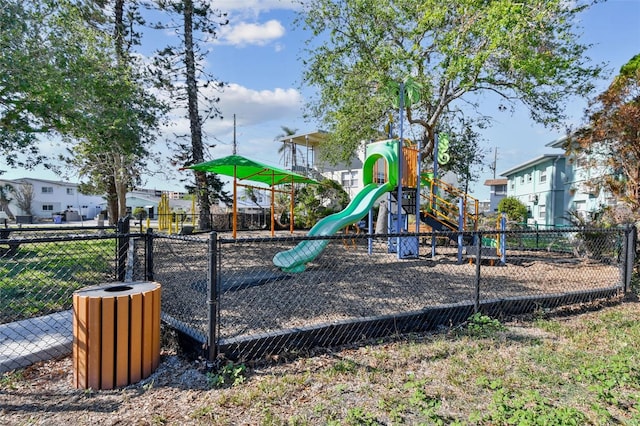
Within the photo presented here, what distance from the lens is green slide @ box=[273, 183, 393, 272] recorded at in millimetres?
7659

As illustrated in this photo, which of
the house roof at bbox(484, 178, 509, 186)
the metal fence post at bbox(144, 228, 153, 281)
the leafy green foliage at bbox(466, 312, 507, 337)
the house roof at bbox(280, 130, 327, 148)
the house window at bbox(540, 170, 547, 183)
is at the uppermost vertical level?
the house roof at bbox(280, 130, 327, 148)

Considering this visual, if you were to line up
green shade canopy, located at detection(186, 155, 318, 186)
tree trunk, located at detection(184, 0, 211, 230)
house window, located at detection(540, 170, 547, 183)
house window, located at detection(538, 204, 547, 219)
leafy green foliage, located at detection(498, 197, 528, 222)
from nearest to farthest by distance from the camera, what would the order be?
green shade canopy, located at detection(186, 155, 318, 186), tree trunk, located at detection(184, 0, 211, 230), leafy green foliage, located at detection(498, 197, 528, 222), house window, located at detection(538, 204, 547, 219), house window, located at detection(540, 170, 547, 183)

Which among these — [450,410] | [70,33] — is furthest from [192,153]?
[450,410]

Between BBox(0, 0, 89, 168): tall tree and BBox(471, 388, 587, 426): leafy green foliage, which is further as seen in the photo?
BBox(0, 0, 89, 168): tall tree

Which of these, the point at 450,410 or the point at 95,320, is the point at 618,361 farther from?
→ the point at 95,320

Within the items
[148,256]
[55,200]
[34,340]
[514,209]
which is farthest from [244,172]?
[55,200]

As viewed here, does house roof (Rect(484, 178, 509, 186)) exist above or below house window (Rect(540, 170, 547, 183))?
above

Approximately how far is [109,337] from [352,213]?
7042 mm

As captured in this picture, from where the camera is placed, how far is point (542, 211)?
2208cm

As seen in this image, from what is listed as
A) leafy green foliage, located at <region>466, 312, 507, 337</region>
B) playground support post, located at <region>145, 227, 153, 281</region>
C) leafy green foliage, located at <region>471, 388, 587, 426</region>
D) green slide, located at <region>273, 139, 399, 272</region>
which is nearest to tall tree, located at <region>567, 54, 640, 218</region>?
green slide, located at <region>273, 139, 399, 272</region>

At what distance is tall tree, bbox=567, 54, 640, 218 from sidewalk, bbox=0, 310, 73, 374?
33.9 ft

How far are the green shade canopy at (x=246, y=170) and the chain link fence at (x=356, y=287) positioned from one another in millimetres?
2504

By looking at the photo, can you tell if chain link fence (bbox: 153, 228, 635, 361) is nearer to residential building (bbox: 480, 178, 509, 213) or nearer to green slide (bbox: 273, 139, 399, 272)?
green slide (bbox: 273, 139, 399, 272)

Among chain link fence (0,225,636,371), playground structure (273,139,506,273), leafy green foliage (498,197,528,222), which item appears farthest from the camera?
leafy green foliage (498,197,528,222)
